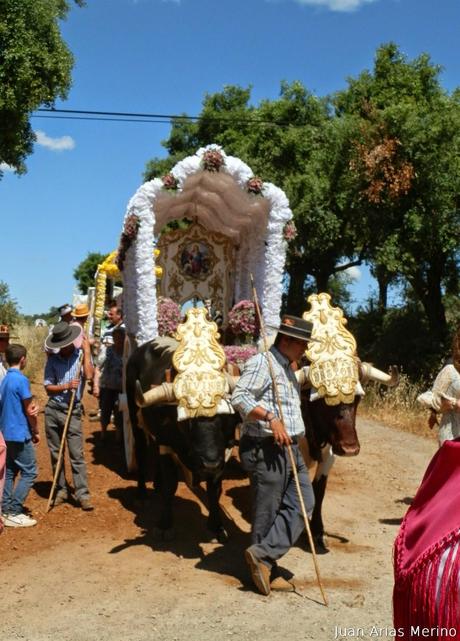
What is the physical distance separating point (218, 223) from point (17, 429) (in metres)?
5.70

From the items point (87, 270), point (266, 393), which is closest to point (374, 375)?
point (266, 393)

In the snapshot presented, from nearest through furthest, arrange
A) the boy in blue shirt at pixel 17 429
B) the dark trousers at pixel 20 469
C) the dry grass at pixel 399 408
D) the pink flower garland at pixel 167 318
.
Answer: the boy in blue shirt at pixel 17 429 < the dark trousers at pixel 20 469 < the pink flower garland at pixel 167 318 < the dry grass at pixel 399 408

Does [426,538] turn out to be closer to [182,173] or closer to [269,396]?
[269,396]

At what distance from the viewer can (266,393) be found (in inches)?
239

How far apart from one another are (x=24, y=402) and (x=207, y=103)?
26208 mm

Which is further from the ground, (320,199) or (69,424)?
(320,199)

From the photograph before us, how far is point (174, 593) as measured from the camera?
5.93 meters

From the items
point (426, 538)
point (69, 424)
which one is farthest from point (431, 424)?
point (426, 538)


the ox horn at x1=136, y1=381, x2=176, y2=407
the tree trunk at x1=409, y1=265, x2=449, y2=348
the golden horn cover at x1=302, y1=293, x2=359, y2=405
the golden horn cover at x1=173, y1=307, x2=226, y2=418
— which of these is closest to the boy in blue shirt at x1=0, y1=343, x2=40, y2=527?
the ox horn at x1=136, y1=381, x2=176, y2=407

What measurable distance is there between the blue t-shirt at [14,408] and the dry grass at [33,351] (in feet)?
32.1

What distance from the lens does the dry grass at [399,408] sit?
1387 centimetres

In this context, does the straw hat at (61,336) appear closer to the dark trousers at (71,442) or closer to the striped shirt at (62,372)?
the striped shirt at (62,372)

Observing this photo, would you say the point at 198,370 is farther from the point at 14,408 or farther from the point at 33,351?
the point at 33,351

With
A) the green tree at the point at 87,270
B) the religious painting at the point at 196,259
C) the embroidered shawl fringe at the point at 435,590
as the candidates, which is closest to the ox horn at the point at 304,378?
the embroidered shawl fringe at the point at 435,590
